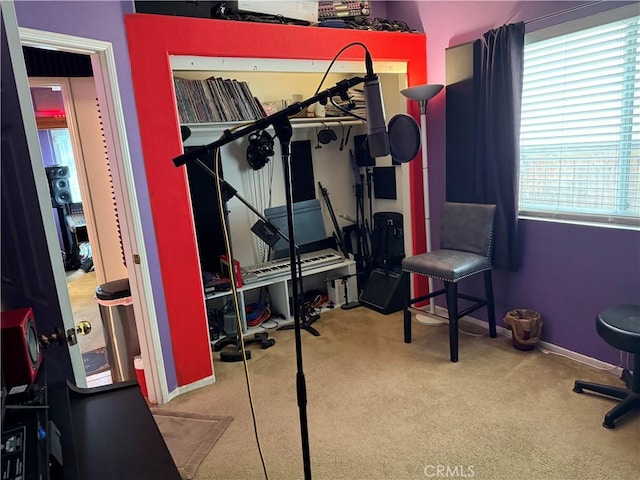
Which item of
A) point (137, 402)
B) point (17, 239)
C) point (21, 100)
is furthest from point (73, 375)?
point (21, 100)

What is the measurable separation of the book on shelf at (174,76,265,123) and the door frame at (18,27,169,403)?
0.77 meters

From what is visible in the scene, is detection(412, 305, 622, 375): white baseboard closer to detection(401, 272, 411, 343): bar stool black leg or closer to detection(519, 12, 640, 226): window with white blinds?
detection(401, 272, 411, 343): bar stool black leg

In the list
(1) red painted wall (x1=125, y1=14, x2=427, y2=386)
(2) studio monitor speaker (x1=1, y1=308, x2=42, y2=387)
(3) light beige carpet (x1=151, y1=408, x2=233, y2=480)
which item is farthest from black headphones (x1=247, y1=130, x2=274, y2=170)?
(2) studio monitor speaker (x1=1, y1=308, x2=42, y2=387)

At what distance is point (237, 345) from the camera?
10.8 feet

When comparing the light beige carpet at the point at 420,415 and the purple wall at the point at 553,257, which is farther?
the purple wall at the point at 553,257

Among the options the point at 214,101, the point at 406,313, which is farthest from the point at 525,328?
the point at 214,101

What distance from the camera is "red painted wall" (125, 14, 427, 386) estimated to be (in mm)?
2346

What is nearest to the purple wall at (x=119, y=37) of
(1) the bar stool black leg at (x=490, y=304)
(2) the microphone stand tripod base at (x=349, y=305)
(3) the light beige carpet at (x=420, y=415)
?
(3) the light beige carpet at (x=420, y=415)

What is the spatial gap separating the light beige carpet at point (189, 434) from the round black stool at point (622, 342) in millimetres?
1956

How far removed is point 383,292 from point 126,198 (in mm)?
2288

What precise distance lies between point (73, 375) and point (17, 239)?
1.56ft

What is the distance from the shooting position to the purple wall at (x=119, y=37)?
74.0 inches

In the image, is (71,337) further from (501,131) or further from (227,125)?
(501,131)

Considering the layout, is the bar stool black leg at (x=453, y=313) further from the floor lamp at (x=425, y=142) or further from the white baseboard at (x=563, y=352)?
the floor lamp at (x=425, y=142)
